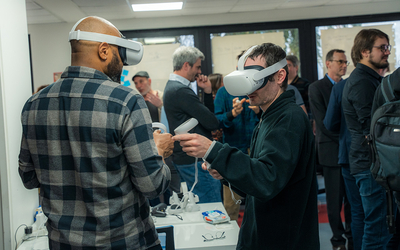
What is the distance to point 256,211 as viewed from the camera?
1.27 metres

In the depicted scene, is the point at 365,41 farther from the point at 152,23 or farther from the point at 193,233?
the point at 152,23

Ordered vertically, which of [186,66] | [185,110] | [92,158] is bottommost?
[92,158]

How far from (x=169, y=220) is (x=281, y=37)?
14.4 feet

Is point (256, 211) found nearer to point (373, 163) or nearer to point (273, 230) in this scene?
point (273, 230)

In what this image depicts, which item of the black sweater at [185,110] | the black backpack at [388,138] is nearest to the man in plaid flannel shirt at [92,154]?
the black backpack at [388,138]

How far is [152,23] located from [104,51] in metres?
4.52

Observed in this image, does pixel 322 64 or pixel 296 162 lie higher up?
pixel 322 64

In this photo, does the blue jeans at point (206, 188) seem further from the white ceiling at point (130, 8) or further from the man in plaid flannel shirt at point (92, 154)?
the white ceiling at point (130, 8)

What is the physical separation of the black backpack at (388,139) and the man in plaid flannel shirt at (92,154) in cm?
112

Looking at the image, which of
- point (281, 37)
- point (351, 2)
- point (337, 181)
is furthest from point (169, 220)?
point (351, 2)

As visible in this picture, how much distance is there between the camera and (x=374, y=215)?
7.24 feet

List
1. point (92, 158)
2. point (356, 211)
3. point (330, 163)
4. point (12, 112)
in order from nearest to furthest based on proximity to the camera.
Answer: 1. point (92, 158)
2. point (12, 112)
3. point (356, 211)
4. point (330, 163)

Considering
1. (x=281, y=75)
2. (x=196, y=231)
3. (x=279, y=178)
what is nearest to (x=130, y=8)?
(x=196, y=231)

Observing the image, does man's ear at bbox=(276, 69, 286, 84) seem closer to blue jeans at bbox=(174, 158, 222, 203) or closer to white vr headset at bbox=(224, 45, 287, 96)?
white vr headset at bbox=(224, 45, 287, 96)
